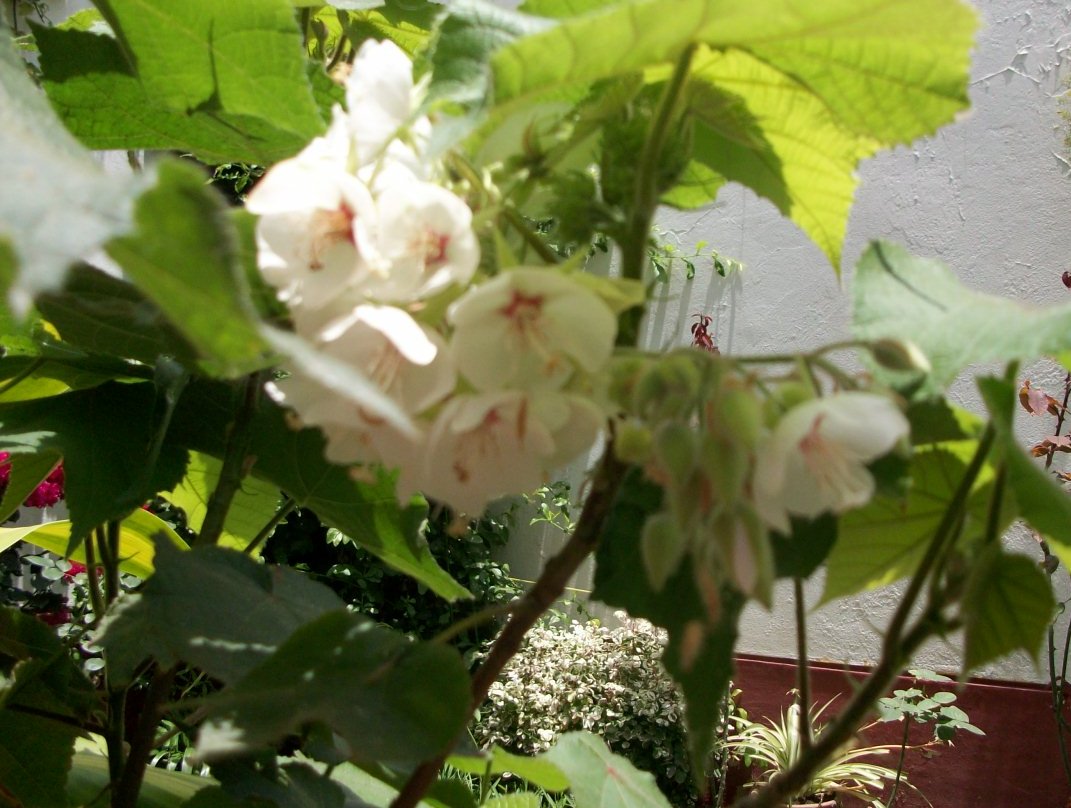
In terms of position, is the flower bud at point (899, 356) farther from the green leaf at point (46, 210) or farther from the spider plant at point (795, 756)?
the spider plant at point (795, 756)

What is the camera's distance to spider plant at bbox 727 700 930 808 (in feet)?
7.86

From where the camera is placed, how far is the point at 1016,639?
0.91 feet

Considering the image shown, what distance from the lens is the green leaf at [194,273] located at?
0.16 meters

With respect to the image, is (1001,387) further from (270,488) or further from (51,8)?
(51,8)

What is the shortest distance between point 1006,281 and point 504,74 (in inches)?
111

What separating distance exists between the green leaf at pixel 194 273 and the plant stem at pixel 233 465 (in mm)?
283


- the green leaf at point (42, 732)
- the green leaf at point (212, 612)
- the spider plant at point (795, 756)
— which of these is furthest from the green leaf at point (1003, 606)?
the spider plant at point (795, 756)

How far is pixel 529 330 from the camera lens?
0.77 feet

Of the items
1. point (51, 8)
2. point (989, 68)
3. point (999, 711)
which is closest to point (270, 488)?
point (999, 711)

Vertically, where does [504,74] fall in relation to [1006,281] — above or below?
below

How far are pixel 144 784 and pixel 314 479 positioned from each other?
0.20m

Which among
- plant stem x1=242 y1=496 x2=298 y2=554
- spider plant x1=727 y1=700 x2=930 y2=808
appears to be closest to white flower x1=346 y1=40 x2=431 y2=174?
plant stem x1=242 y1=496 x2=298 y2=554

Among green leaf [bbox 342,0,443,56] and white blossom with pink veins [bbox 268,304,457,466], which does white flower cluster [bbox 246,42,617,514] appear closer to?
white blossom with pink veins [bbox 268,304,457,466]


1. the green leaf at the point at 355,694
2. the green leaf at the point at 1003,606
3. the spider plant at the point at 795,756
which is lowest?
the green leaf at the point at 355,694
